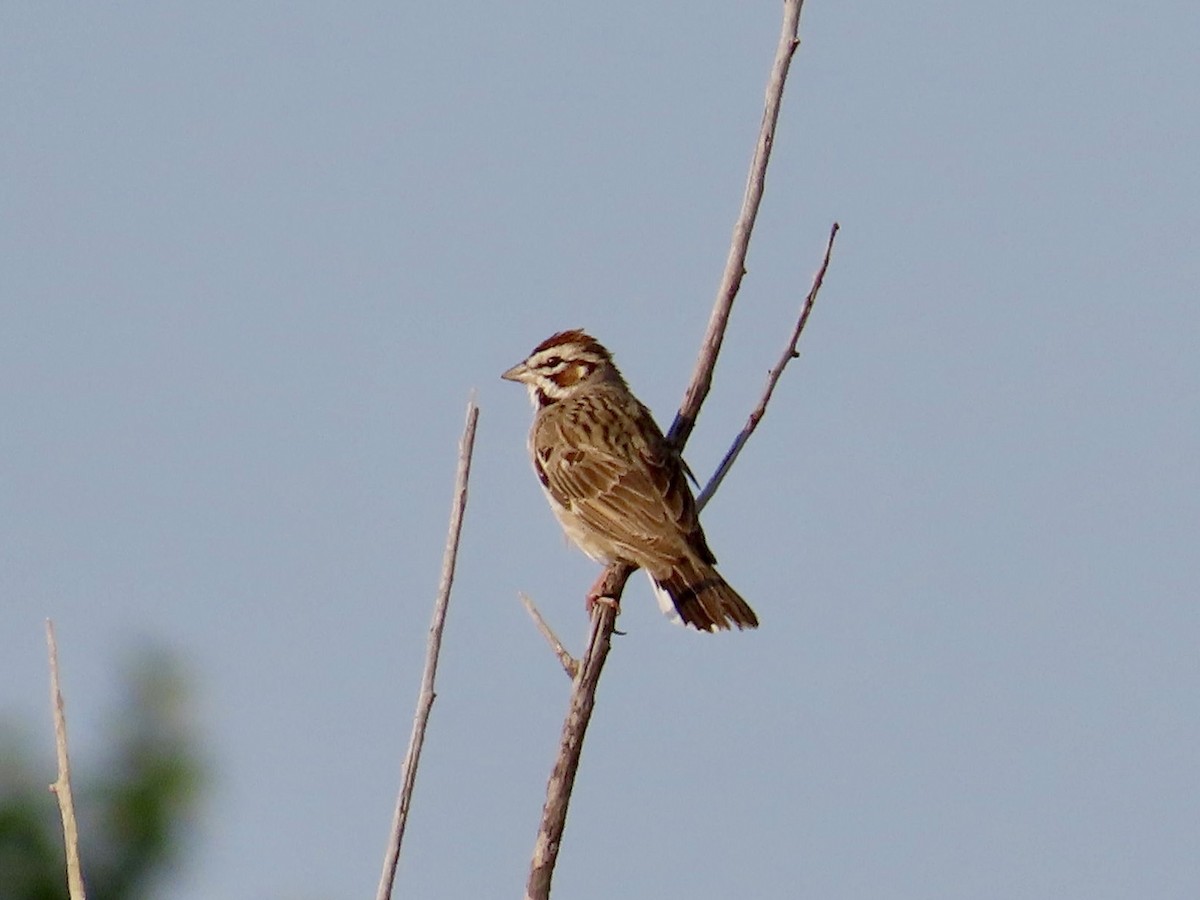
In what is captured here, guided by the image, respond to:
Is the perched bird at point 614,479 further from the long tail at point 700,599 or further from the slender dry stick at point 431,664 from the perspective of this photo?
the slender dry stick at point 431,664

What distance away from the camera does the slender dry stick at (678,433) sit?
15.0 feet

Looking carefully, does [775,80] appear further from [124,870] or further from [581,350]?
[124,870]

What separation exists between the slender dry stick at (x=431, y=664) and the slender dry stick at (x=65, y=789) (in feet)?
2.10

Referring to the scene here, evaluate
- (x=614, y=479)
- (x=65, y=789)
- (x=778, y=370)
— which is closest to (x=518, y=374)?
(x=614, y=479)

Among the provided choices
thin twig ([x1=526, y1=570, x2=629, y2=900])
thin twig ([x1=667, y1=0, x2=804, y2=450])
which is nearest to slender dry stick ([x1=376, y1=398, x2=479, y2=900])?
thin twig ([x1=526, y1=570, x2=629, y2=900])

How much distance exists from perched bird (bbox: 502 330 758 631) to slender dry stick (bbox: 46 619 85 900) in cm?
357

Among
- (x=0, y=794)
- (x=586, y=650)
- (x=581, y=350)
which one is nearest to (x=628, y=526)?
(x=581, y=350)

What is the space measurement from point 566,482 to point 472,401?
3966mm

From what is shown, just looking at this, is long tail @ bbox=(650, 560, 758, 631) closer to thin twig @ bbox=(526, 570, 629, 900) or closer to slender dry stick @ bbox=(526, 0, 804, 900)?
slender dry stick @ bbox=(526, 0, 804, 900)

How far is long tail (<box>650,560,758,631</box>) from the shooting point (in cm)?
779

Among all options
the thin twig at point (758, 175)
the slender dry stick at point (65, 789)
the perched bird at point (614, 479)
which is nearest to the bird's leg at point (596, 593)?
the perched bird at point (614, 479)

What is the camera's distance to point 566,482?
29.2 feet

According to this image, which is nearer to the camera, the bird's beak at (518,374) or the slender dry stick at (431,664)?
the slender dry stick at (431,664)

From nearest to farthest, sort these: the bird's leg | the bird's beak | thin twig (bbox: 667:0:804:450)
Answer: thin twig (bbox: 667:0:804:450) < the bird's leg < the bird's beak
